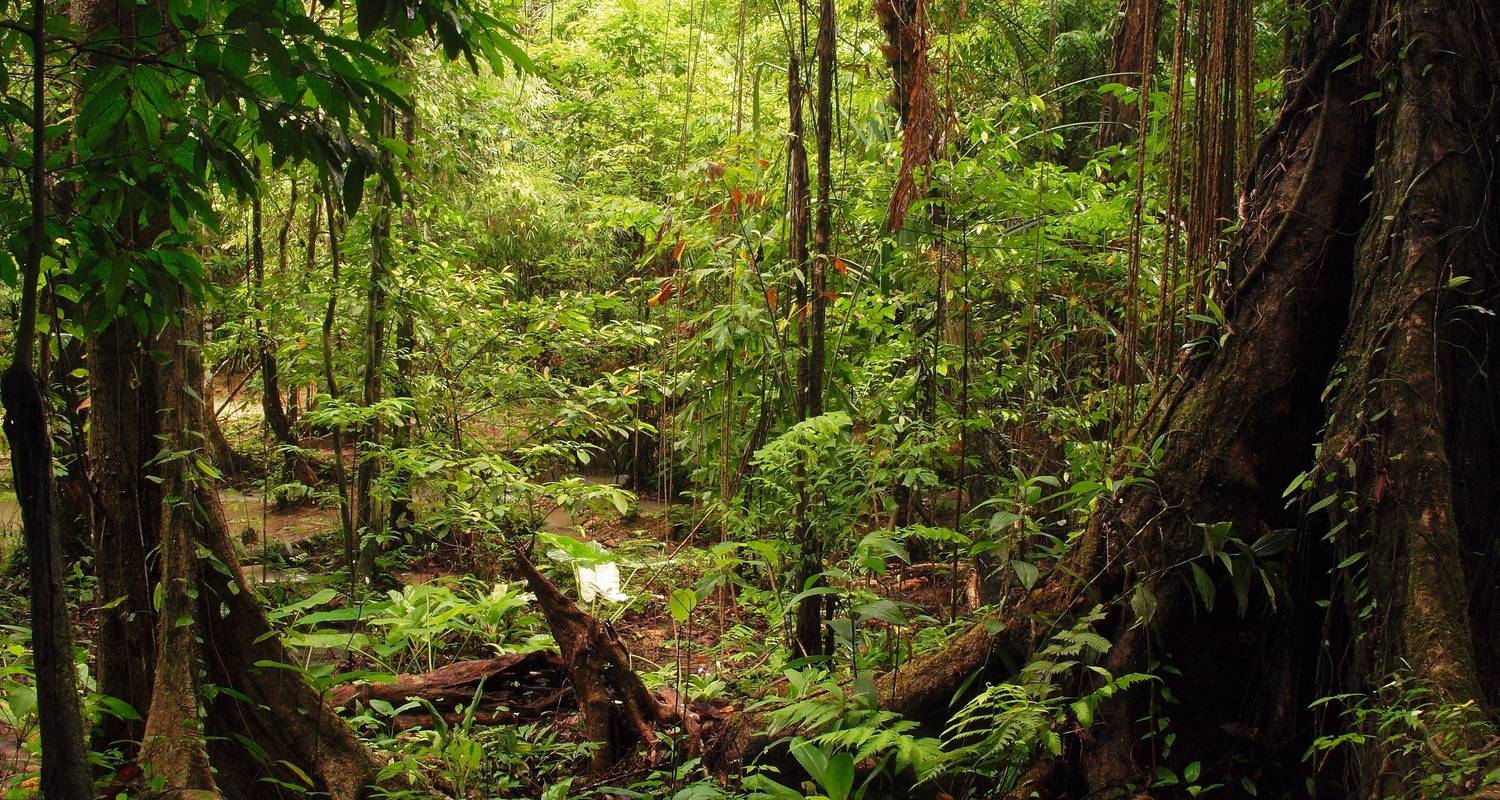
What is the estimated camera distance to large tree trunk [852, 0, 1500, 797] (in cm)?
196

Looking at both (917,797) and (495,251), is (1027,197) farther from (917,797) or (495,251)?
(495,251)

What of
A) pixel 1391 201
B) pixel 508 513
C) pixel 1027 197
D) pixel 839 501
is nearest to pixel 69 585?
pixel 508 513

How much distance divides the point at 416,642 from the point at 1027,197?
10.9ft

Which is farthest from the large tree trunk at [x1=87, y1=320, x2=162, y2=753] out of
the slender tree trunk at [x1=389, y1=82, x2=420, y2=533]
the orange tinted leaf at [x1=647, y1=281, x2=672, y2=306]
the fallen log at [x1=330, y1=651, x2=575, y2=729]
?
the slender tree trunk at [x1=389, y1=82, x2=420, y2=533]

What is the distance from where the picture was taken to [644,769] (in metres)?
3.01

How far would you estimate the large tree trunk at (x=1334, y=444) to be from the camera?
6.45 feet

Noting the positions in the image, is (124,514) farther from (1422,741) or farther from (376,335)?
(1422,741)

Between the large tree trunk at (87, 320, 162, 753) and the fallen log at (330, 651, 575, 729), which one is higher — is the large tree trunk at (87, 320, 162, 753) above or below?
above

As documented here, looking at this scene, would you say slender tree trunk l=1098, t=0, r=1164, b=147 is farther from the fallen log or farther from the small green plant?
the fallen log

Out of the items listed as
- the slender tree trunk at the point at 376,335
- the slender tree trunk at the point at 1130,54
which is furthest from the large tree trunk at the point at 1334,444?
the slender tree trunk at the point at 376,335

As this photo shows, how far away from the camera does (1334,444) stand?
213 centimetres

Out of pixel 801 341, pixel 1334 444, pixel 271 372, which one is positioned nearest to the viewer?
pixel 1334 444

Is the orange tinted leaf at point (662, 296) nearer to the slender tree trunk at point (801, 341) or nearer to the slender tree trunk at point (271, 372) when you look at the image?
the slender tree trunk at point (801, 341)

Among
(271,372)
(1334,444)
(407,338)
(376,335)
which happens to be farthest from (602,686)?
(271,372)
